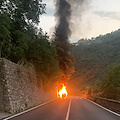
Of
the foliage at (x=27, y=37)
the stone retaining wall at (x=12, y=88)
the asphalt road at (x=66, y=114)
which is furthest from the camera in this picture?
the foliage at (x=27, y=37)

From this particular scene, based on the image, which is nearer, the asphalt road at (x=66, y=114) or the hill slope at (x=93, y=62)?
the asphalt road at (x=66, y=114)

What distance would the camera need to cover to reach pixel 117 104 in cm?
1883

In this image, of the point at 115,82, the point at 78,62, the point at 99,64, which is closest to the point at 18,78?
the point at 115,82

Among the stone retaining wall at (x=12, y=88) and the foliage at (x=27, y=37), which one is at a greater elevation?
the foliage at (x=27, y=37)

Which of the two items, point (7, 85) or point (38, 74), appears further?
point (38, 74)

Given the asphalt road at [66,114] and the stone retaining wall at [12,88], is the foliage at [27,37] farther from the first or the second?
the asphalt road at [66,114]

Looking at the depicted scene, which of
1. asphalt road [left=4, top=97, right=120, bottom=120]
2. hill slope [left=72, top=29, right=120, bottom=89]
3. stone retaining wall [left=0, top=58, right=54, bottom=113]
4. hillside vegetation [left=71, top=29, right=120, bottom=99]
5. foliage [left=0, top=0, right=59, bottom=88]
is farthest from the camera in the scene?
hill slope [left=72, top=29, right=120, bottom=89]

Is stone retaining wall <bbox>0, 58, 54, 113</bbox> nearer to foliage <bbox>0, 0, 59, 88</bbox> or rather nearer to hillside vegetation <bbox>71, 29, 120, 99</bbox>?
foliage <bbox>0, 0, 59, 88</bbox>

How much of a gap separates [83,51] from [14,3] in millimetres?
91152

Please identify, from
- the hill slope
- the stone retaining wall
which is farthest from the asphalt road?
the hill slope

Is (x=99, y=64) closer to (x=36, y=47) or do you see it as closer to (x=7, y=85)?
(x=36, y=47)

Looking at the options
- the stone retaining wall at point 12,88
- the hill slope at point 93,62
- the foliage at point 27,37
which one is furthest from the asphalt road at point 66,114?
the hill slope at point 93,62

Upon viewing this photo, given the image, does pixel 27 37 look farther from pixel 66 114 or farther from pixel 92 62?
pixel 92 62

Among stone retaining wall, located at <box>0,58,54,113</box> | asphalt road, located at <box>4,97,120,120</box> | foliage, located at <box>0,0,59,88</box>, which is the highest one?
foliage, located at <box>0,0,59,88</box>
